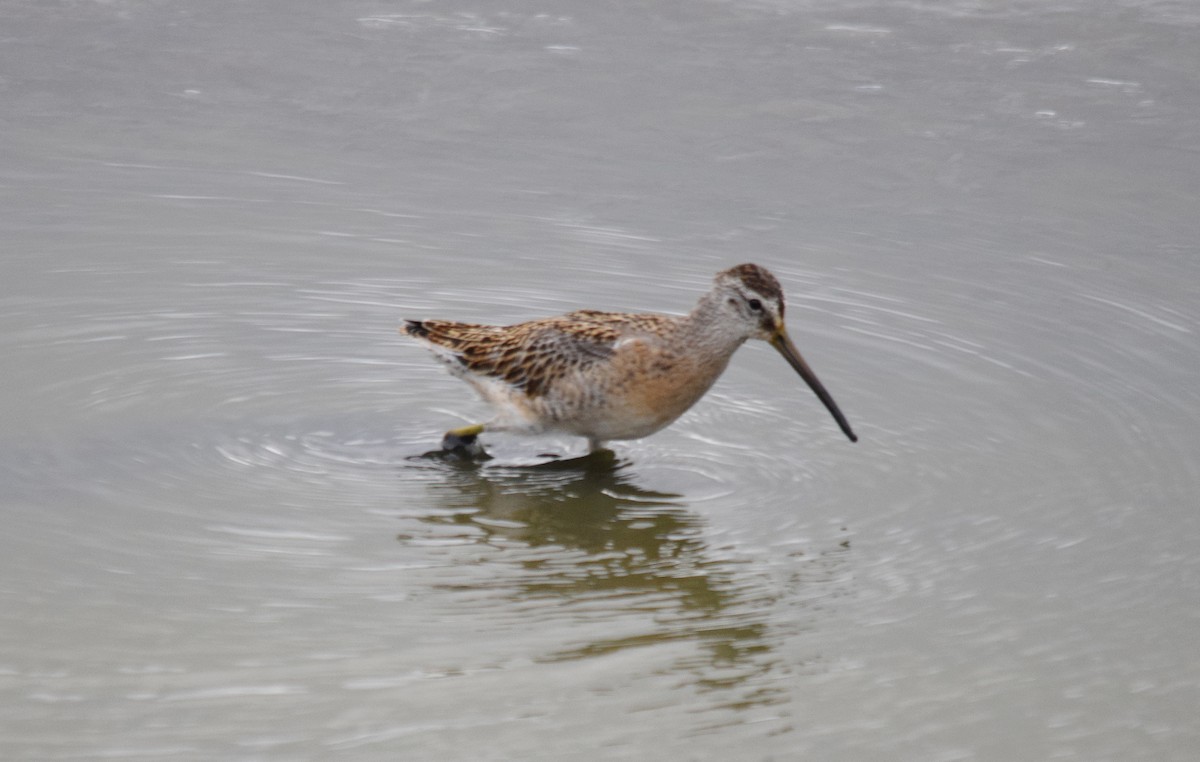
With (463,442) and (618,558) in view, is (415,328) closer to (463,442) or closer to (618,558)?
(463,442)

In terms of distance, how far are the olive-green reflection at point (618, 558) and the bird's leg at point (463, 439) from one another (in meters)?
0.14

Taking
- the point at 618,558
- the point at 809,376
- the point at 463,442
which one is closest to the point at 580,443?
the point at 463,442

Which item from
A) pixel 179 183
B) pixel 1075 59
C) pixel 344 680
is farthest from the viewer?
pixel 1075 59

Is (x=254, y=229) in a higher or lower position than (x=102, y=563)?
higher

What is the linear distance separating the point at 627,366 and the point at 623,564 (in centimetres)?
131

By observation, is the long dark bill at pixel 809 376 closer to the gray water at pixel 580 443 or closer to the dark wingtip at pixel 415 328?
the gray water at pixel 580 443

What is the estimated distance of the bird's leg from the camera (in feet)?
23.3

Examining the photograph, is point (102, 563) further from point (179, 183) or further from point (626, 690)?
point (179, 183)

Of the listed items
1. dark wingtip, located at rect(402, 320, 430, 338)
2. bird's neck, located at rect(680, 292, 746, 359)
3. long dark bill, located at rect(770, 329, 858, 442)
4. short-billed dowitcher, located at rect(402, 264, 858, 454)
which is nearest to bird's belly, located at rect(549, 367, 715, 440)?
short-billed dowitcher, located at rect(402, 264, 858, 454)

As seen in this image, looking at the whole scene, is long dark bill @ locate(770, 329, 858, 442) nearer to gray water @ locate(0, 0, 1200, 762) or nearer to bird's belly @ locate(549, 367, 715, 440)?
gray water @ locate(0, 0, 1200, 762)

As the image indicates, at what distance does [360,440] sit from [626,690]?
2.51 m

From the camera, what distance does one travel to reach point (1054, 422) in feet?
23.4

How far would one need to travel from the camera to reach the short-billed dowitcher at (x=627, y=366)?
6.98 meters

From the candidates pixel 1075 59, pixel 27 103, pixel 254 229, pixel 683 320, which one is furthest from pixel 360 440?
pixel 1075 59
